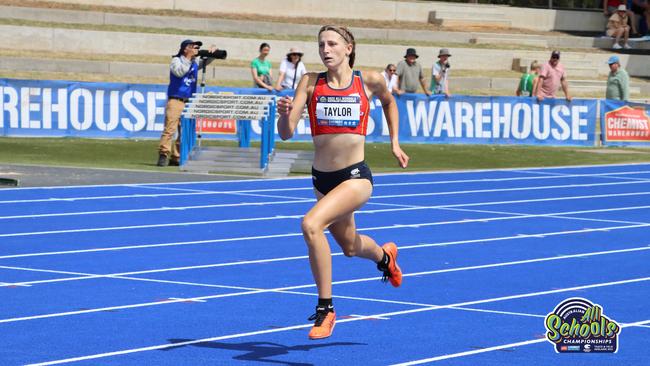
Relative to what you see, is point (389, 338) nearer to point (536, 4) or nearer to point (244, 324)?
point (244, 324)

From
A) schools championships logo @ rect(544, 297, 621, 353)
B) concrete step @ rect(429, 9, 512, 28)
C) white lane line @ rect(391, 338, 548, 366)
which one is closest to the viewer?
white lane line @ rect(391, 338, 548, 366)

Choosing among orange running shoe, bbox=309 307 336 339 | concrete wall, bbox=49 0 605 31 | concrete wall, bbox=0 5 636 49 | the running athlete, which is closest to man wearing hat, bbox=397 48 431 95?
concrete wall, bbox=0 5 636 49

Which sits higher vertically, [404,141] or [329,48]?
[329,48]

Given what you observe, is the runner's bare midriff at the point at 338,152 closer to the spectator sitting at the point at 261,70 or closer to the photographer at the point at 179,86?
the photographer at the point at 179,86

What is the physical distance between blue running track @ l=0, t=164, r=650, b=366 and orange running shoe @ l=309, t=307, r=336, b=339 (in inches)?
5.5

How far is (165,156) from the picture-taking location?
70.7 feet

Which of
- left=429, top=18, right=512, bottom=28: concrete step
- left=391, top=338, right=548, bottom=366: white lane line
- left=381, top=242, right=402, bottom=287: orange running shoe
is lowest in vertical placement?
left=391, top=338, right=548, bottom=366: white lane line

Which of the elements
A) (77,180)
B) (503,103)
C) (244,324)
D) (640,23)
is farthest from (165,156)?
(640,23)

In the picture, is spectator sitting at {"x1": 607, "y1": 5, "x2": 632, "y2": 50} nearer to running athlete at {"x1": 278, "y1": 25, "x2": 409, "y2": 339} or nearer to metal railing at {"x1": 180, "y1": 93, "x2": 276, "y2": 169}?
metal railing at {"x1": 180, "y1": 93, "x2": 276, "y2": 169}

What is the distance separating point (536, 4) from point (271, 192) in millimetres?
31862

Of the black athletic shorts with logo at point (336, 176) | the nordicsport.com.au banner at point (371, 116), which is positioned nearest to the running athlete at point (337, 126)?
the black athletic shorts with logo at point (336, 176)

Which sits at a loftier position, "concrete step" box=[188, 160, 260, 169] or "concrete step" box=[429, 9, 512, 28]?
"concrete step" box=[429, 9, 512, 28]

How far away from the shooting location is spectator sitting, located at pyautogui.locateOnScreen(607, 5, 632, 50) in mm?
43281

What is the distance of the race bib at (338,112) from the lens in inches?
330
